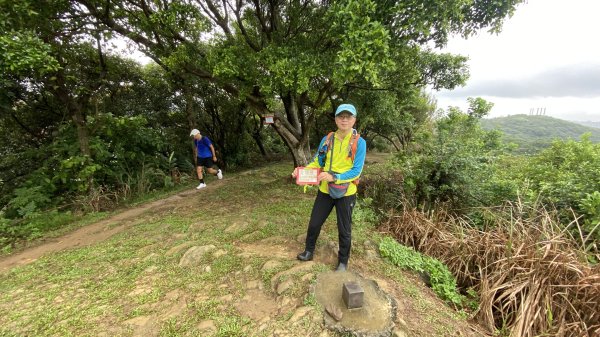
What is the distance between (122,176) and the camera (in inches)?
258

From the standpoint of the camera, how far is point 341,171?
8.76 feet

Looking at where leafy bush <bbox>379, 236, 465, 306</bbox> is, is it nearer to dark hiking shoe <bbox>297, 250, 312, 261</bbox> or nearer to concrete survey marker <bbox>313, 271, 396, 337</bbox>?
concrete survey marker <bbox>313, 271, 396, 337</bbox>

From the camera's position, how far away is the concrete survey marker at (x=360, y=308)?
213cm

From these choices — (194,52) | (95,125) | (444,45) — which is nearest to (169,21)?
(194,52)

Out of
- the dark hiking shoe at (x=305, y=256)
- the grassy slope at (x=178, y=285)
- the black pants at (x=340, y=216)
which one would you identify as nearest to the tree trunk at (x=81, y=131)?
the grassy slope at (x=178, y=285)

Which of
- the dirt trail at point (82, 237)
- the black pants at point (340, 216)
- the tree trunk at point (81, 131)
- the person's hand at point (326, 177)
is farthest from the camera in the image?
the tree trunk at point (81, 131)

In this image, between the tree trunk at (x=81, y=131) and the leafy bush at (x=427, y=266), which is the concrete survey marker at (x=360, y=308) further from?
the tree trunk at (x=81, y=131)

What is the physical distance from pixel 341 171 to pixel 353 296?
1.18 m

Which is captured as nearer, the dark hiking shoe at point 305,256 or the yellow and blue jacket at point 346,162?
the yellow and blue jacket at point 346,162

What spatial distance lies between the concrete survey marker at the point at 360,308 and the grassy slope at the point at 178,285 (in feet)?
0.47

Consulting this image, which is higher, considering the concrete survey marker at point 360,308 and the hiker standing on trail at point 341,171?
the hiker standing on trail at point 341,171

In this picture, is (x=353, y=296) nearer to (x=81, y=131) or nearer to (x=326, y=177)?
(x=326, y=177)

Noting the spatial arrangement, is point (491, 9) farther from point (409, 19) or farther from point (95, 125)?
point (95, 125)

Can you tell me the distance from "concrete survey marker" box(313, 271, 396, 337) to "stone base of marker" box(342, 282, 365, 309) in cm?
4
